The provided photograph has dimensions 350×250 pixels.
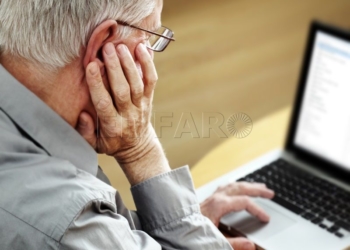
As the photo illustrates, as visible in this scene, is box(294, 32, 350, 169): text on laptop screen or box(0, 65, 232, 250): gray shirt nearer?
box(0, 65, 232, 250): gray shirt

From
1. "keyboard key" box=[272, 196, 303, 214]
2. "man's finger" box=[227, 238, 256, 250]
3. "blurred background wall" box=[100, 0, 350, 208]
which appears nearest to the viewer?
"man's finger" box=[227, 238, 256, 250]

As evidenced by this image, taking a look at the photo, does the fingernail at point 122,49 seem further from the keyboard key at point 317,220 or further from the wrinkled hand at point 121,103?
the keyboard key at point 317,220

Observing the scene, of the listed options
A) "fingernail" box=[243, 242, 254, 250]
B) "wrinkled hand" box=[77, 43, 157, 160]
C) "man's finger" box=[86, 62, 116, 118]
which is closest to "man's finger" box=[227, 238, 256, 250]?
"fingernail" box=[243, 242, 254, 250]

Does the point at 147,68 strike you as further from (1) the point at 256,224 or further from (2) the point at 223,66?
(2) the point at 223,66

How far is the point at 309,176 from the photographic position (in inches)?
58.1

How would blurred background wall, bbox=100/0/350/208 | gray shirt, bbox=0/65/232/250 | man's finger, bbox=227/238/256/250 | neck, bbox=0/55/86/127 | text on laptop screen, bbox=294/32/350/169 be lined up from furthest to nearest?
blurred background wall, bbox=100/0/350/208 < text on laptop screen, bbox=294/32/350/169 < man's finger, bbox=227/238/256/250 < neck, bbox=0/55/86/127 < gray shirt, bbox=0/65/232/250

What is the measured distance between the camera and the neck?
976 mm

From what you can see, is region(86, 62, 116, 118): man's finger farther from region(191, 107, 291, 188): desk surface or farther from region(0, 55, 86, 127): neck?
region(191, 107, 291, 188): desk surface

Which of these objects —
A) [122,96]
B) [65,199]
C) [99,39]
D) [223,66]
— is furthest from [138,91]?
[223,66]

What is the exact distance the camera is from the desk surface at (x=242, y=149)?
152cm

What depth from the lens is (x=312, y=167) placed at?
1.52 meters

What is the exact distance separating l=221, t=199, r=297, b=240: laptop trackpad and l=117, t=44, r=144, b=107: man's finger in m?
0.35

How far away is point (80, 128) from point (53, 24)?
21cm

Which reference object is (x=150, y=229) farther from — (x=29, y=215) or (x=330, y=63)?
(x=330, y=63)
